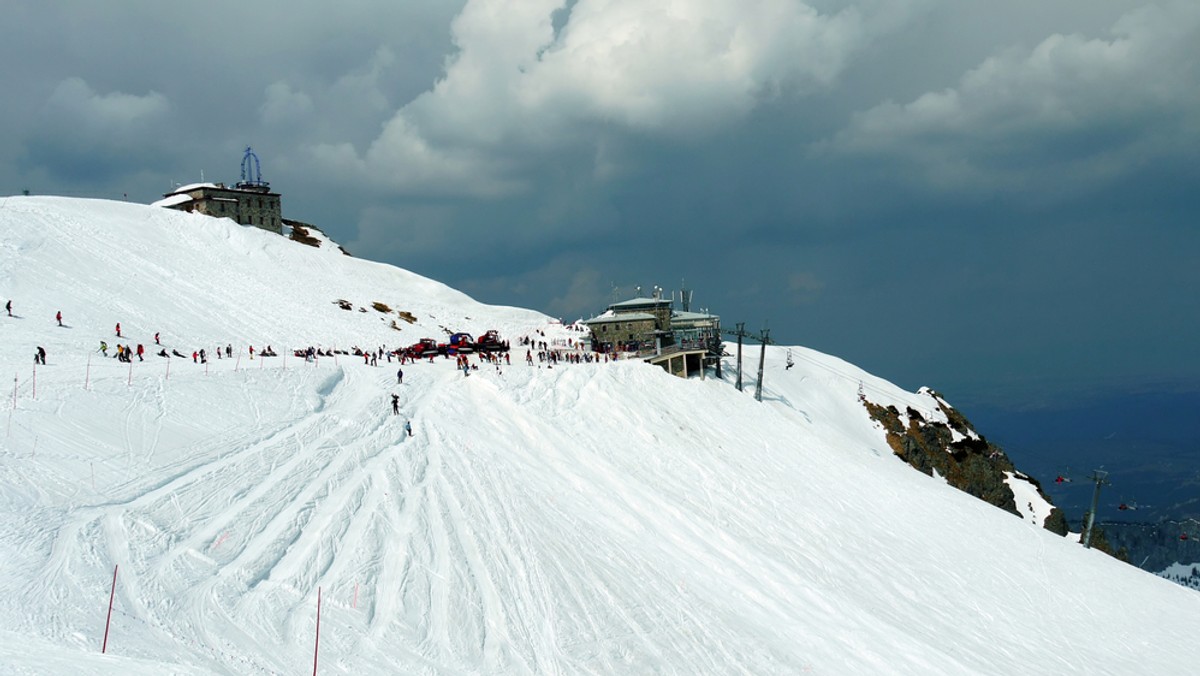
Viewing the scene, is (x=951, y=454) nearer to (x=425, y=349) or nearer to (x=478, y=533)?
(x=425, y=349)

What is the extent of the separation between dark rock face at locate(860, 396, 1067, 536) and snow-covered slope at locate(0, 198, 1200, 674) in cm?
580

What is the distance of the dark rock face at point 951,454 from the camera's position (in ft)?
227

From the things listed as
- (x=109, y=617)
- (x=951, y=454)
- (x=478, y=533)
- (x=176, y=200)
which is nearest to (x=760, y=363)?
(x=951, y=454)

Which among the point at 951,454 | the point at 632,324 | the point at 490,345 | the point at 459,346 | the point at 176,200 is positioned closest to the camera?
the point at 459,346

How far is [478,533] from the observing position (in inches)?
1173

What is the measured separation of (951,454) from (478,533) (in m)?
55.4

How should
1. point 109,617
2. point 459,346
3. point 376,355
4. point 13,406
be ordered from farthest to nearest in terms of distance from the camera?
1. point 459,346
2. point 376,355
3. point 13,406
4. point 109,617

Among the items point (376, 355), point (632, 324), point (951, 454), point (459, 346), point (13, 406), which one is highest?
point (632, 324)

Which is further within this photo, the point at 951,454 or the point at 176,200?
the point at 176,200

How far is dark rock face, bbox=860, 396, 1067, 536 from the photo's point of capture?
6919 centimetres

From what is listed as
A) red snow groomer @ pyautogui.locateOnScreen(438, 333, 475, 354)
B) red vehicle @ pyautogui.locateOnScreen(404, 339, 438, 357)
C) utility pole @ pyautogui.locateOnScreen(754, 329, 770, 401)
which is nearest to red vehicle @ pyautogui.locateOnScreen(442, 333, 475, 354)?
red snow groomer @ pyautogui.locateOnScreen(438, 333, 475, 354)

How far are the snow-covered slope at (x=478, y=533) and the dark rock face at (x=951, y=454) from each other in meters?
5.80

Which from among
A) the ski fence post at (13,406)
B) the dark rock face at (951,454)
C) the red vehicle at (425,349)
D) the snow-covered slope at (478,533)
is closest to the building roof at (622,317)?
the snow-covered slope at (478,533)

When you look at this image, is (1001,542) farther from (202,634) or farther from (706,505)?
(202,634)
